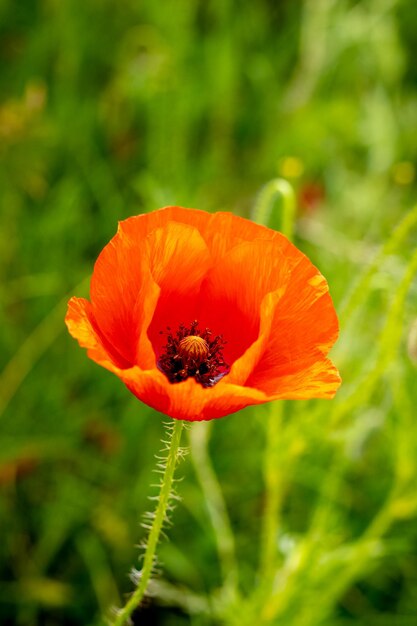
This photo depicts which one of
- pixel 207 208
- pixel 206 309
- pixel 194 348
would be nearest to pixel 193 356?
pixel 194 348

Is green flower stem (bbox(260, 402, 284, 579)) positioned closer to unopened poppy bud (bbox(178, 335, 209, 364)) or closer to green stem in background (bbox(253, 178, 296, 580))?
green stem in background (bbox(253, 178, 296, 580))

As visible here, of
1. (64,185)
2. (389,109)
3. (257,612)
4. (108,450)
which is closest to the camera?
(257,612)

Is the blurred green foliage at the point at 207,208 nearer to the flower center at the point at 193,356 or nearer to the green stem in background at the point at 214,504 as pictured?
the green stem in background at the point at 214,504

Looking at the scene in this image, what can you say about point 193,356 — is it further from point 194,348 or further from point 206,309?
point 206,309

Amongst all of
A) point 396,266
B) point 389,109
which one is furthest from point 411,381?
point 389,109

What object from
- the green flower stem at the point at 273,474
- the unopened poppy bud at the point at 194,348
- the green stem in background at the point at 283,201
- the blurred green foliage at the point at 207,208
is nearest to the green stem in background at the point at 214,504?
the blurred green foliage at the point at 207,208

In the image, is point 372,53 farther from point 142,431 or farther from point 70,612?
point 70,612

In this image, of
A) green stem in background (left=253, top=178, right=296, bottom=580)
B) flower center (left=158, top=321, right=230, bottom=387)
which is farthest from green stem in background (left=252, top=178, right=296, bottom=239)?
flower center (left=158, top=321, right=230, bottom=387)
